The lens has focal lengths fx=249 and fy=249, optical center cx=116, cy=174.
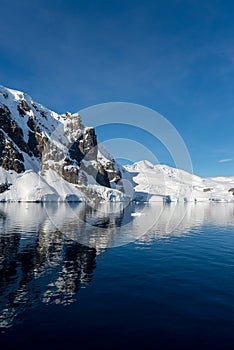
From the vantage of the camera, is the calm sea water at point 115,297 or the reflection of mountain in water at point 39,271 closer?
the calm sea water at point 115,297

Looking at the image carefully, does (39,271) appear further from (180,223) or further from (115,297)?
(180,223)

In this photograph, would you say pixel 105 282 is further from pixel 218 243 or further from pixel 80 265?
pixel 218 243

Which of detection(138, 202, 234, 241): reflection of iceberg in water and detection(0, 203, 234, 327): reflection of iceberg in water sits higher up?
detection(138, 202, 234, 241): reflection of iceberg in water

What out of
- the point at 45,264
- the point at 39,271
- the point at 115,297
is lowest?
the point at 115,297

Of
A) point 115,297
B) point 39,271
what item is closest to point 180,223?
point 39,271

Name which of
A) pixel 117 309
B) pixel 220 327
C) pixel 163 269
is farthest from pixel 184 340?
pixel 163 269

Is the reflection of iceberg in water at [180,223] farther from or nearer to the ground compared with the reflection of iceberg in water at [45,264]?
farther from the ground

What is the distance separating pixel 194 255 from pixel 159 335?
27.0 m

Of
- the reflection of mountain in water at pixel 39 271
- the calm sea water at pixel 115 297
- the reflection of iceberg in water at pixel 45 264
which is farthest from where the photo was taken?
Answer: the reflection of iceberg in water at pixel 45 264

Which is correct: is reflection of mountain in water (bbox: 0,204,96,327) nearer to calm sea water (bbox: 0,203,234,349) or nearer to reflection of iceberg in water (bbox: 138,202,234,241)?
calm sea water (bbox: 0,203,234,349)

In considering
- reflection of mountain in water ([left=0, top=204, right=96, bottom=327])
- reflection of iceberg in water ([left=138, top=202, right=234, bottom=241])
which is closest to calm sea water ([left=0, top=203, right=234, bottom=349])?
reflection of mountain in water ([left=0, top=204, right=96, bottom=327])

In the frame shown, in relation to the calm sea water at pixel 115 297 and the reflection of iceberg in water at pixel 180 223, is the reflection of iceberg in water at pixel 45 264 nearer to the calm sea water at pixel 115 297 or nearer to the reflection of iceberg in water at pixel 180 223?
the calm sea water at pixel 115 297

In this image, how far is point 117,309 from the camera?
22516 mm

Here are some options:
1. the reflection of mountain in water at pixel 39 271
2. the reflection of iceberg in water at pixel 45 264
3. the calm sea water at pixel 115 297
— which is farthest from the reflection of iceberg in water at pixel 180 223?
the reflection of mountain in water at pixel 39 271
